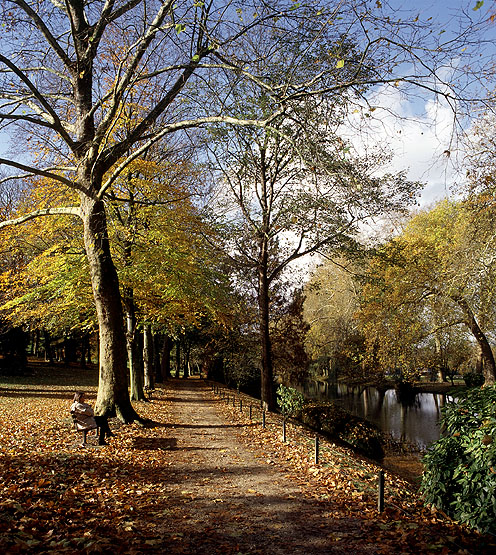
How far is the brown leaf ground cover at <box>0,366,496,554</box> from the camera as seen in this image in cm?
482

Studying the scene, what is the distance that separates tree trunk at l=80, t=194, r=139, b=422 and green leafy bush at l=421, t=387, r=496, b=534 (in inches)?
318

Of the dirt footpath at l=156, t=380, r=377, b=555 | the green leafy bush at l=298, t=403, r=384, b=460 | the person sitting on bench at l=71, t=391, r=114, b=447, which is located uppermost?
the person sitting on bench at l=71, t=391, r=114, b=447

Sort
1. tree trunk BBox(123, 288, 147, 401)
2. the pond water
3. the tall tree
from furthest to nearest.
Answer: the pond water
the tall tree
tree trunk BBox(123, 288, 147, 401)

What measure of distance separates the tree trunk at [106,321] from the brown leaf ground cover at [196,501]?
77 cm

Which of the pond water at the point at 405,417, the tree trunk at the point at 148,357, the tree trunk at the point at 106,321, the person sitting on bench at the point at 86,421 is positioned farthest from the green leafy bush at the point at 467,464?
the tree trunk at the point at 148,357

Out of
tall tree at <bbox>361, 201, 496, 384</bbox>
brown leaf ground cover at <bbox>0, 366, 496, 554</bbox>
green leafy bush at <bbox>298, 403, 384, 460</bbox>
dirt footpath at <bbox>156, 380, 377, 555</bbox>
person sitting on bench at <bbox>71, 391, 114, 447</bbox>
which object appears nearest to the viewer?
brown leaf ground cover at <bbox>0, 366, 496, 554</bbox>

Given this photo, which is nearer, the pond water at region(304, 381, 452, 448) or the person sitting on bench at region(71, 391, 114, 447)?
the person sitting on bench at region(71, 391, 114, 447)

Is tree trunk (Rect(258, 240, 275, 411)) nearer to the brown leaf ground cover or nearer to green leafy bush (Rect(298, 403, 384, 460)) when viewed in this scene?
green leafy bush (Rect(298, 403, 384, 460))

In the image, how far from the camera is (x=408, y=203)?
16.6 m

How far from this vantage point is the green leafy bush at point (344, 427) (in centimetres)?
1661

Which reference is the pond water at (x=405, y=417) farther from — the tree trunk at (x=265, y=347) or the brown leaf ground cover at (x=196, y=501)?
the brown leaf ground cover at (x=196, y=501)

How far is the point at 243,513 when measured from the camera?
19.8 ft

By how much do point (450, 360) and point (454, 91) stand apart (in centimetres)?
2675

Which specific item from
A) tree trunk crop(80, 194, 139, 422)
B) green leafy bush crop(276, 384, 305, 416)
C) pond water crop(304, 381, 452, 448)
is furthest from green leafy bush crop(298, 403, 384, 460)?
tree trunk crop(80, 194, 139, 422)
